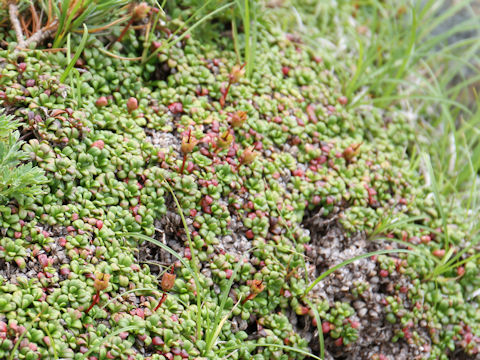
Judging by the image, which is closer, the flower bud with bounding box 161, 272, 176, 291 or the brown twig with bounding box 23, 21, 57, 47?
the flower bud with bounding box 161, 272, 176, 291

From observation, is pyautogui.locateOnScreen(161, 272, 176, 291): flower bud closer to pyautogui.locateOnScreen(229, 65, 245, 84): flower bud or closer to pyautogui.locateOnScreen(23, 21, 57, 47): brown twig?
pyautogui.locateOnScreen(229, 65, 245, 84): flower bud

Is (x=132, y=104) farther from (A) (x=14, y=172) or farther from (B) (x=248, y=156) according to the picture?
(A) (x=14, y=172)

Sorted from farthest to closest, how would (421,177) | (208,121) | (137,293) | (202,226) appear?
(421,177)
(208,121)
(202,226)
(137,293)

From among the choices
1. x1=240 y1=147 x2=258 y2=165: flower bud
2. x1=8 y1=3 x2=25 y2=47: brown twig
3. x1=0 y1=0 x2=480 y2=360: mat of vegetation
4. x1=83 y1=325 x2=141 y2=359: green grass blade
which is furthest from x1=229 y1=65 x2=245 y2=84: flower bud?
x1=83 y1=325 x2=141 y2=359: green grass blade

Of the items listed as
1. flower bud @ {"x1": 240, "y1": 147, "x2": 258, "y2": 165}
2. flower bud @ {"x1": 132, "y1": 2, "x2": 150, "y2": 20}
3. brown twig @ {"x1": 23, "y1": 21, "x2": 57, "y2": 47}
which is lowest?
flower bud @ {"x1": 240, "y1": 147, "x2": 258, "y2": 165}

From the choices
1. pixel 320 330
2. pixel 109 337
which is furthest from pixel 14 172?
pixel 320 330

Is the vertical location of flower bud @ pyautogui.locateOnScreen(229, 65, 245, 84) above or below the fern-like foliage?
above

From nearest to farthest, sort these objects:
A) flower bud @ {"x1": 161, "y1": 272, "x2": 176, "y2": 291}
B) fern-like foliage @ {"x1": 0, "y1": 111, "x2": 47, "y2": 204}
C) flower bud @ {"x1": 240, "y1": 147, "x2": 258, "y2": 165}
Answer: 1. fern-like foliage @ {"x1": 0, "y1": 111, "x2": 47, "y2": 204}
2. flower bud @ {"x1": 161, "y1": 272, "x2": 176, "y2": 291}
3. flower bud @ {"x1": 240, "y1": 147, "x2": 258, "y2": 165}

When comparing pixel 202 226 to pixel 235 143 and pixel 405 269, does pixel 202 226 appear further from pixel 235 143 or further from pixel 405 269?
pixel 405 269

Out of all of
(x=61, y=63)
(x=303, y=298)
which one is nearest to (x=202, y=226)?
(x=303, y=298)
